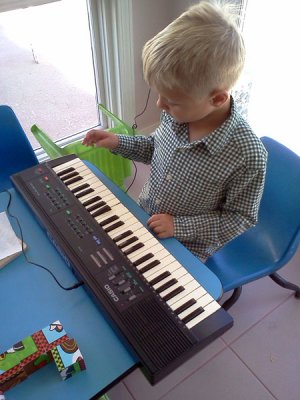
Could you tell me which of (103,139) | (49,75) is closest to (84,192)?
(103,139)

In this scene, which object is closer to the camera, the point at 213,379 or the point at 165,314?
the point at 165,314

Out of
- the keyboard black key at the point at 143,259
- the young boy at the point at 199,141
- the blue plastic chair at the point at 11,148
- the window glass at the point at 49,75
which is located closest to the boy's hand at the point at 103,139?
the young boy at the point at 199,141

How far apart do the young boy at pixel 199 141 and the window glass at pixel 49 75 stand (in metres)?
1.27

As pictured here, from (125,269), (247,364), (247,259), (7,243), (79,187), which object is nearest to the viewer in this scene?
(125,269)

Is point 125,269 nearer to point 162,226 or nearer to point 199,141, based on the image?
point 162,226

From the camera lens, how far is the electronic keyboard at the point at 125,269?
0.74 m

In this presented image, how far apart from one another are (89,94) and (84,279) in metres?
1.89

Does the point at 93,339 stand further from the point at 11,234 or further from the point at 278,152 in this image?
the point at 278,152

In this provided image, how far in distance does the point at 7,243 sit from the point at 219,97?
0.67m

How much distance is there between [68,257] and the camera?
34.7 inches

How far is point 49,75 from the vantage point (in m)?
2.44

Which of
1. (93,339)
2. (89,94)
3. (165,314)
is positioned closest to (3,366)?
(93,339)

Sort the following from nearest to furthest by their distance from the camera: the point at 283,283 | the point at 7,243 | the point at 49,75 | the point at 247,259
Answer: the point at 7,243 → the point at 247,259 → the point at 283,283 → the point at 49,75

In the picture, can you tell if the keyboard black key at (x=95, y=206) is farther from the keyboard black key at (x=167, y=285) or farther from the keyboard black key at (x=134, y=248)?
the keyboard black key at (x=167, y=285)
